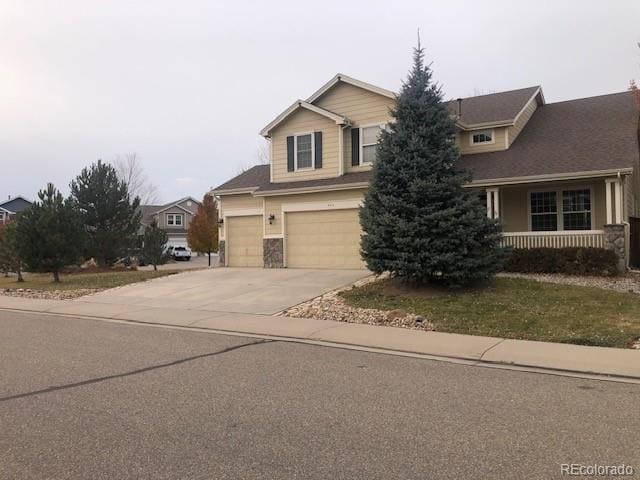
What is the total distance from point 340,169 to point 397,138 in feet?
23.5

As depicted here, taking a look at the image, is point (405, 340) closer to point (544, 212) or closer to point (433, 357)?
point (433, 357)

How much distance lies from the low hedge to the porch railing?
558mm

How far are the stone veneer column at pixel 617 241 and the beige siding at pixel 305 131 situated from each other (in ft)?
31.8

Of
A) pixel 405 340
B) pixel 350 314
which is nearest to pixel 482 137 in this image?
pixel 350 314

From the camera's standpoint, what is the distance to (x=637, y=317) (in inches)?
418

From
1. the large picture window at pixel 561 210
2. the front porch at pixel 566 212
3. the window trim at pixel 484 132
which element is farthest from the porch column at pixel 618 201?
the window trim at pixel 484 132

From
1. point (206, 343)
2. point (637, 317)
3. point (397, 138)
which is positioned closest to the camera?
point (206, 343)

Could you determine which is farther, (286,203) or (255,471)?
(286,203)

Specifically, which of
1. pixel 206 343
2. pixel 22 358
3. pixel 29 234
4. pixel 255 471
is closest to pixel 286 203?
pixel 29 234

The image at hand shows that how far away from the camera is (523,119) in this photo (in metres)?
22.0

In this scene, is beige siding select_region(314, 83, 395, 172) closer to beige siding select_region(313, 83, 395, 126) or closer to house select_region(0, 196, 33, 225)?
beige siding select_region(313, 83, 395, 126)

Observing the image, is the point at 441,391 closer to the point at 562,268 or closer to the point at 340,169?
the point at 562,268

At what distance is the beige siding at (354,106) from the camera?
69.4ft

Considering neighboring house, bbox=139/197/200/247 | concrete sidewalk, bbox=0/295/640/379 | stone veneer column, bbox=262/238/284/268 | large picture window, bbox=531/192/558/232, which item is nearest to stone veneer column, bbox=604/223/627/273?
large picture window, bbox=531/192/558/232
